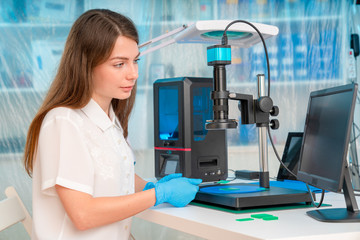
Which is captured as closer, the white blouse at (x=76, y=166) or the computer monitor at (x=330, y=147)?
the computer monitor at (x=330, y=147)

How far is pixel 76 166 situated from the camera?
1.14m

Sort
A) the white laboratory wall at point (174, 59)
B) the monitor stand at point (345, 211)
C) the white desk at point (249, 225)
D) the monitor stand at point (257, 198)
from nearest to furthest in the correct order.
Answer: the white desk at point (249, 225)
the monitor stand at point (345, 211)
the monitor stand at point (257, 198)
the white laboratory wall at point (174, 59)

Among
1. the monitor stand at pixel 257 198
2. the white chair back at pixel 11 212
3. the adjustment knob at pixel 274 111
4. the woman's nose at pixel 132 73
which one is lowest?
the white chair back at pixel 11 212

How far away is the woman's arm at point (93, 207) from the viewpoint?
44.2 inches

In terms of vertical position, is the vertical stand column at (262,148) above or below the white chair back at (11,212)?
above

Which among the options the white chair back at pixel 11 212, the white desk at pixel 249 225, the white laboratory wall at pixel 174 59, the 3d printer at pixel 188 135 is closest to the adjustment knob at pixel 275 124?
the white desk at pixel 249 225

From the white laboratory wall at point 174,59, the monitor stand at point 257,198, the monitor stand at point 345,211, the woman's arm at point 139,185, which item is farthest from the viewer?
the white laboratory wall at point 174,59

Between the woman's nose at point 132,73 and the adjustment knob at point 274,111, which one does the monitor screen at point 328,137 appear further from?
the woman's nose at point 132,73

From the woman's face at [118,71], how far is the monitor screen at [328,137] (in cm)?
54

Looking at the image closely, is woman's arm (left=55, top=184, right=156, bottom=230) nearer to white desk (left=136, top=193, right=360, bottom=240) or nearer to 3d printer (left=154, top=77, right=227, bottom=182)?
white desk (left=136, top=193, right=360, bottom=240)

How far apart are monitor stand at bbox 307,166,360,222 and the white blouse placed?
1.82ft

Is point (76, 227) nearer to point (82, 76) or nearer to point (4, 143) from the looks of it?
point (82, 76)

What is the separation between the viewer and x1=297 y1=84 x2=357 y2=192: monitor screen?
1.02 metres

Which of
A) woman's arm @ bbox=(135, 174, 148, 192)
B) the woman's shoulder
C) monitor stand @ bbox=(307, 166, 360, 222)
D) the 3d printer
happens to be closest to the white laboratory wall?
the 3d printer
